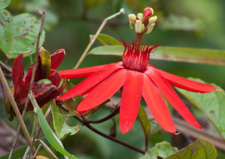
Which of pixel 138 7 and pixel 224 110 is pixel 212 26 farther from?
pixel 224 110

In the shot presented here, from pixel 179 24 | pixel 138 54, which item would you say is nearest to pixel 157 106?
pixel 138 54

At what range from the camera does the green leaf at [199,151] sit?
2.30 ft

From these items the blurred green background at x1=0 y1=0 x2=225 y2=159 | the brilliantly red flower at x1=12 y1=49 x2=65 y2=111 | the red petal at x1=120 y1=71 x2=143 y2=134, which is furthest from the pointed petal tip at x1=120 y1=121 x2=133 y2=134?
the blurred green background at x1=0 y1=0 x2=225 y2=159

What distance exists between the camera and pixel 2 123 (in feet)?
3.40

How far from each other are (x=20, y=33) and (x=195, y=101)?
451 mm

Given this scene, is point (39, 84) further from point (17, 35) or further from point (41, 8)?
point (41, 8)

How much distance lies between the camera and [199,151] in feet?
2.34

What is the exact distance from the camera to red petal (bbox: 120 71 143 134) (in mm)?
626

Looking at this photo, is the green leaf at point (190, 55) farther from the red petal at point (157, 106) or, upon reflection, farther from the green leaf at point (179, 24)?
the green leaf at point (179, 24)

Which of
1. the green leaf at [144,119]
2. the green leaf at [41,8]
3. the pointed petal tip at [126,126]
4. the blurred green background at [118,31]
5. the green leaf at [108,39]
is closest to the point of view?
the pointed petal tip at [126,126]

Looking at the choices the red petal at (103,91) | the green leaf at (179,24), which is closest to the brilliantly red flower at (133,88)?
the red petal at (103,91)

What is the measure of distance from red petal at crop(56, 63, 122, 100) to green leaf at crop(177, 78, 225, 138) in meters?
A: 0.30

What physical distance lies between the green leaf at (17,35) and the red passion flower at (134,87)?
0.18 m

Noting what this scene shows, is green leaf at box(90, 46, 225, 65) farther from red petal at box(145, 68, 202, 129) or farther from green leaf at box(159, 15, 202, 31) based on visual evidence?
green leaf at box(159, 15, 202, 31)
